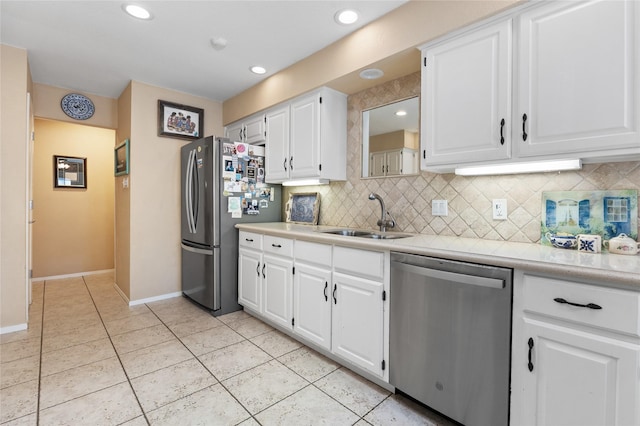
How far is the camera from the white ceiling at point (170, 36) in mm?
2102

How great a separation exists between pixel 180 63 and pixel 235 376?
285 cm

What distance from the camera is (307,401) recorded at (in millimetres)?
1738

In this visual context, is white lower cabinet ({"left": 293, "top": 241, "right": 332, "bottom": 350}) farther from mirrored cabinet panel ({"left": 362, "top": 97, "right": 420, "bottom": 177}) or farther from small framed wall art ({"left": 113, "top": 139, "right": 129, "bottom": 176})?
small framed wall art ({"left": 113, "top": 139, "right": 129, "bottom": 176})

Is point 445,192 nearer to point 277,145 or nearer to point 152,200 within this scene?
point 277,145

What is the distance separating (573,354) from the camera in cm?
116

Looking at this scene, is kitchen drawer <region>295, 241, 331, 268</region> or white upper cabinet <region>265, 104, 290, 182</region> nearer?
kitchen drawer <region>295, 241, 331, 268</region>

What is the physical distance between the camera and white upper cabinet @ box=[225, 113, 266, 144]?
341 centimetres

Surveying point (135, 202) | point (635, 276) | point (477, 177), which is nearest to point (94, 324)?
point (135, 202)

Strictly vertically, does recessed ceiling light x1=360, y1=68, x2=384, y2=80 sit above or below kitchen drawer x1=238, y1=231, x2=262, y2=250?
above

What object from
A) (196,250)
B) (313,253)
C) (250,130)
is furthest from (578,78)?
(196,250)

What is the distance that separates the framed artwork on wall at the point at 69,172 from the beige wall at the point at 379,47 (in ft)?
11.3

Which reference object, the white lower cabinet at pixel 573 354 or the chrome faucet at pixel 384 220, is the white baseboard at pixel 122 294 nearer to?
the chrome faucet at pixel 384 220

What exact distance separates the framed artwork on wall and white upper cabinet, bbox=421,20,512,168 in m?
5.18

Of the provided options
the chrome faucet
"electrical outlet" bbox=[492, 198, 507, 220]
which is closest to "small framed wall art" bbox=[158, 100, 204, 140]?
the chrome faucet
